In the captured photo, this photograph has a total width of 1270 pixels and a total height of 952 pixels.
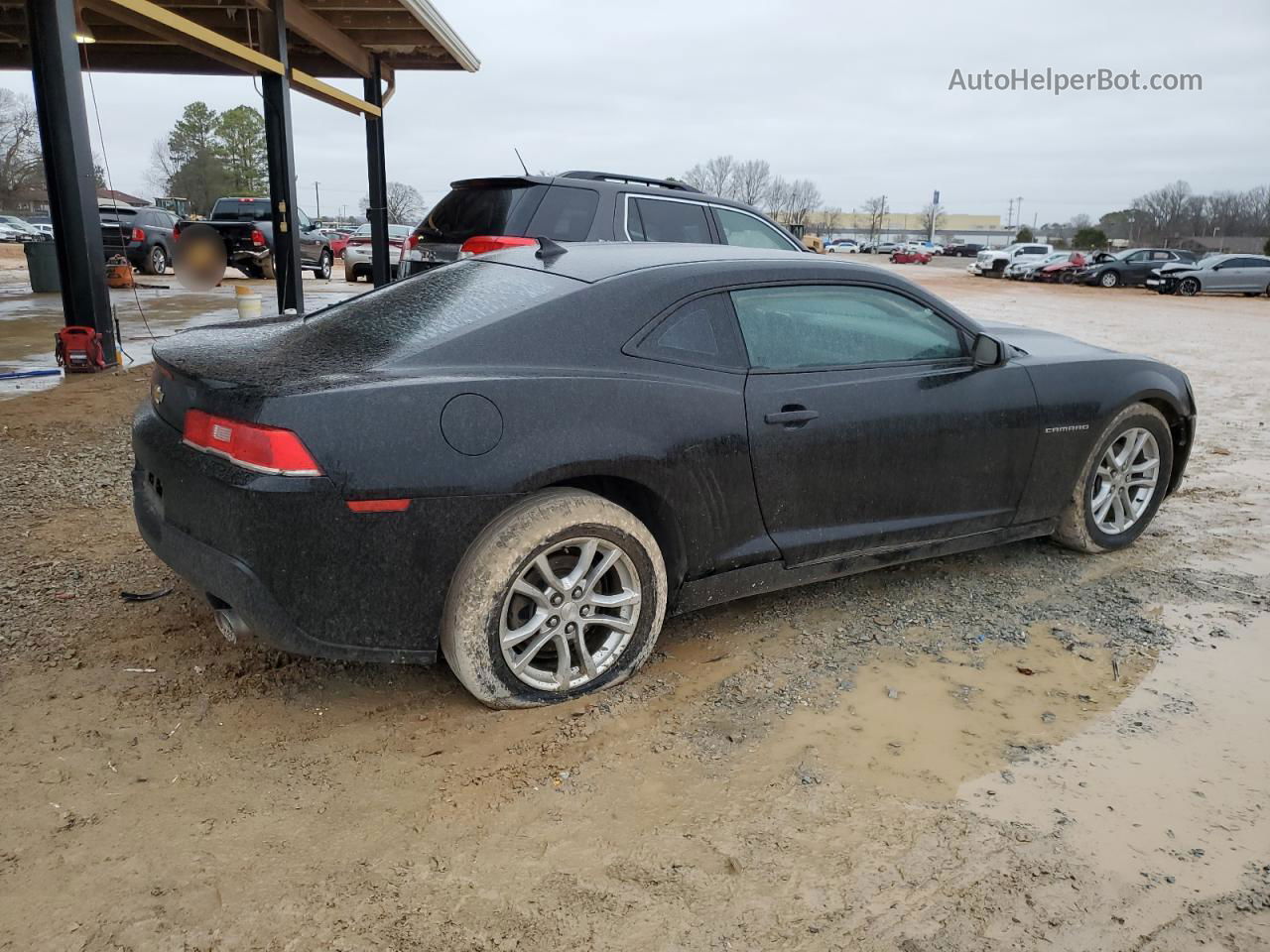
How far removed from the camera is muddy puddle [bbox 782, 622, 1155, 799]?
2.71 m

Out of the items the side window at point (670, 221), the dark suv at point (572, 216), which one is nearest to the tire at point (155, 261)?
the dark suv at point (572, 216)

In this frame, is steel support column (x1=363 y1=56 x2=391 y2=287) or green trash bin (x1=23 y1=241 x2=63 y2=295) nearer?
steel support column (x1=363 y1=56 x2=391 y2=287)

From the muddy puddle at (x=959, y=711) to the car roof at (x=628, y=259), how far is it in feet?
5.05

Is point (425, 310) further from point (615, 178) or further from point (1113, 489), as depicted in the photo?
point (615, 178)

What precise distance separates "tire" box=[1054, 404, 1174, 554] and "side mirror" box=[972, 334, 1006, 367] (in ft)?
2.67

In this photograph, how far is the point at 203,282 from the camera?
11.8 metres

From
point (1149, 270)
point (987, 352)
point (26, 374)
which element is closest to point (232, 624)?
point (987, 352)

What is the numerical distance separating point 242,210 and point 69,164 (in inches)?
570

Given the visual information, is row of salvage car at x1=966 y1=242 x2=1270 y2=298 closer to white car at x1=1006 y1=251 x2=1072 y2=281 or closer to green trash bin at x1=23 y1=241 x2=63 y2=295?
white car at x1=1006 y1=251 x2=1072 y2=281

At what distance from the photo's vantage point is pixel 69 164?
25.9ft

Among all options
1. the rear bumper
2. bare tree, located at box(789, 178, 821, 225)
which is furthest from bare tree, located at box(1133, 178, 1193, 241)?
the rear bumper

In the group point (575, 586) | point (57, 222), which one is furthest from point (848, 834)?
point (57, 222)

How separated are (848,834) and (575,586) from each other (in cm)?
107

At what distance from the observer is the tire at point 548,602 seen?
2.75m
